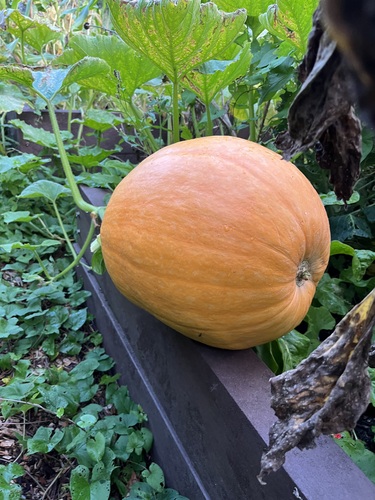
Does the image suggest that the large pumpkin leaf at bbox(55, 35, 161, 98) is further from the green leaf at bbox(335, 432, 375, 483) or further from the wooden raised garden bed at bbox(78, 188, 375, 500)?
the green leaf at bbox(335, 432, 375, 483)

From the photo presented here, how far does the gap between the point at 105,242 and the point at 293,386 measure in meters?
0.64

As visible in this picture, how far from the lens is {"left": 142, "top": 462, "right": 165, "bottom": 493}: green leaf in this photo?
103cm

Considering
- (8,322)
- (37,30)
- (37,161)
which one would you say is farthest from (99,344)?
(37,30)

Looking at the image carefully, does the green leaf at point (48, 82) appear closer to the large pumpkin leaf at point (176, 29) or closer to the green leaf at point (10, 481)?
the large pumpkin leaf at point (176, 29)

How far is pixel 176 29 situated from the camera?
92 cm

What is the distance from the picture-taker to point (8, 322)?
4.99ft

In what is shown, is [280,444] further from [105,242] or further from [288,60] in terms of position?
[288,60]

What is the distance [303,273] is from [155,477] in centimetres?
59

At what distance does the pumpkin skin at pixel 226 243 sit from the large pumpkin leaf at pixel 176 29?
0.23 m

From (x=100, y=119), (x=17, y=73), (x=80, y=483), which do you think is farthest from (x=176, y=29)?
(x=100, y=119)

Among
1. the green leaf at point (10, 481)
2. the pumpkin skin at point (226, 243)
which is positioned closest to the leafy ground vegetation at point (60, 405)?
the green leaf at point (10, 481)

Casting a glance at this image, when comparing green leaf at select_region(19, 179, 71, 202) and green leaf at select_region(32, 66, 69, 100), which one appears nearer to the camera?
green leaf at select_region(32, 66, 69, 100)

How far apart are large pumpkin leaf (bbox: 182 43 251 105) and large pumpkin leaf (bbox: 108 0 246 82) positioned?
5 centimetres

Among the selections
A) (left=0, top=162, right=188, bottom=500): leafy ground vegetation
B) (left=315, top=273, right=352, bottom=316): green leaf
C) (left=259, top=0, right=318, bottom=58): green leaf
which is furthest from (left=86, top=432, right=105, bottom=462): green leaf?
(left=259, top=0, right=318, bottom=58): green leaf
